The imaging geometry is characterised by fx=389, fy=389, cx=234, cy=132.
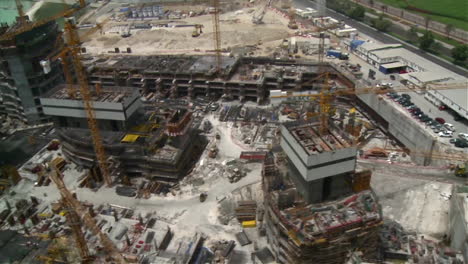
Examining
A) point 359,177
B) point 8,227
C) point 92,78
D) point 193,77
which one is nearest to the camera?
point 359,177

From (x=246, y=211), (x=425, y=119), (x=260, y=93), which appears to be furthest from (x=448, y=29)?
(x=246, y=211)

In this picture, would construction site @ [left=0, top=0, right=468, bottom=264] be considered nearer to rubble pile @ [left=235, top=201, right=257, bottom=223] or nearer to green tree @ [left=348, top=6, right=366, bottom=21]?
rubble pile @ [left=235, top=201, right=257, bottom=223]

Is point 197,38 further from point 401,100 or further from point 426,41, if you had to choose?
point 401,100

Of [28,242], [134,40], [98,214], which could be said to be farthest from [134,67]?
[28,242]

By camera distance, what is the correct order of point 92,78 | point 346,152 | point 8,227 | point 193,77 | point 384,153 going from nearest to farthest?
1. point 346,152
2. point 8,227
3. point 384,153
4. point 193,77
5. point 92,78

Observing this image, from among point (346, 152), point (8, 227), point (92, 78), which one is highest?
point (346, 152)

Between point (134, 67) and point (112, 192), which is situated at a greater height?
point (134, 67)

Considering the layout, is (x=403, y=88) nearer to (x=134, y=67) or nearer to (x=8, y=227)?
(x=134, y=67)

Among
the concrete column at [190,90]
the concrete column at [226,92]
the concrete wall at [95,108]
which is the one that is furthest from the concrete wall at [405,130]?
the concrete wall at [95,108]

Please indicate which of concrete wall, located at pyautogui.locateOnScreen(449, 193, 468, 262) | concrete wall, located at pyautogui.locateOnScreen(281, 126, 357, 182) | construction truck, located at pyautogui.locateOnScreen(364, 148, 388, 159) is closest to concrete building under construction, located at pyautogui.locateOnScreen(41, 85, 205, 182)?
concrete wall, located at pyautogui.locateOnScreen(281, 126, 357, 182)
